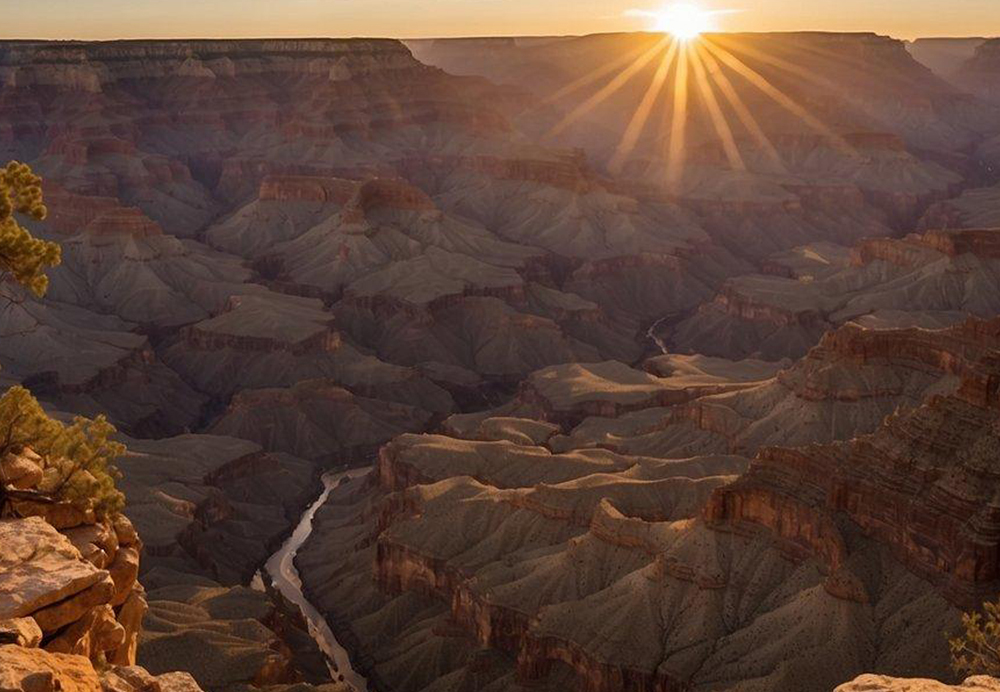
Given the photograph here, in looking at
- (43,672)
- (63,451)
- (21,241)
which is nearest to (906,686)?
(43,672)

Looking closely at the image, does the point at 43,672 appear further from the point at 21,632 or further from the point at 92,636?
the point at 92,636

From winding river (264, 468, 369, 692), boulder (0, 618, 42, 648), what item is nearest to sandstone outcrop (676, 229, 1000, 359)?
winding river (264, 468, 369, 692)

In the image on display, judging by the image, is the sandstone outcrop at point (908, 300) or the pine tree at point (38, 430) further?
the sandstone outcrop at point (908, 300)

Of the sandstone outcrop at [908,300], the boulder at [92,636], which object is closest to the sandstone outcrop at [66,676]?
the boulder at [92,636]

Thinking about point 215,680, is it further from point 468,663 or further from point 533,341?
point 533,341

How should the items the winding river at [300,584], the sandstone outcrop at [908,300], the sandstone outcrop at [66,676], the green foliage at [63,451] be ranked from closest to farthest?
the sandstone outcrop at [66,676], the green foliage at [63,451], the winding river at [300,584], the sandstone outcrop at [908,300]

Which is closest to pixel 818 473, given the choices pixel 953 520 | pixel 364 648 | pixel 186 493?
pixel 953 520

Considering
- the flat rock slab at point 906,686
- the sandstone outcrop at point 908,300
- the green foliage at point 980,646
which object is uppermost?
the flat rock slab at point 906,686

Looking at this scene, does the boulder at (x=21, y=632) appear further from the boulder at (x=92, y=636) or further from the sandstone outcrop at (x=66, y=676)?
the boulder at (x=92, y=636)
